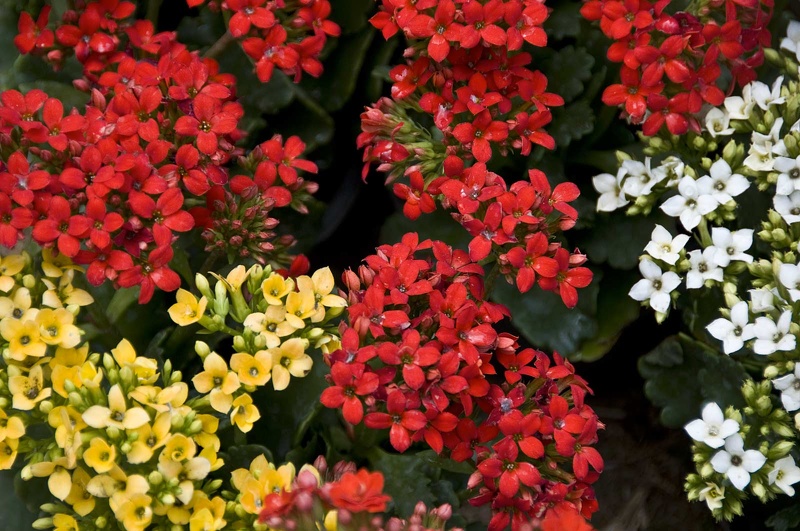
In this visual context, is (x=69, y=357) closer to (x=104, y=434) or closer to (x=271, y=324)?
(x=104, y=434)

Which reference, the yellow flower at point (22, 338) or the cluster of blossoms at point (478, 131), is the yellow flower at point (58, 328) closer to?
the yellow flower at point (22, 338)

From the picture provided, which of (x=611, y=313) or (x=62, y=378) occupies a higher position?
(x=62, y=378)

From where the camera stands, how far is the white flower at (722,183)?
1.51m

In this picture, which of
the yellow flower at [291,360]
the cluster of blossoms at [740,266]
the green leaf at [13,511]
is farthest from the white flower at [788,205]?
the green leaf at [13,511]

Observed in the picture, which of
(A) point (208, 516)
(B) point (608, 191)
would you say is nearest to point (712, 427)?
(B) point (608, 191)

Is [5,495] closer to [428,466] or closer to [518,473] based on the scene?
[428,466]

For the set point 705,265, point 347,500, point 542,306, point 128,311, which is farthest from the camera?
point 542,306

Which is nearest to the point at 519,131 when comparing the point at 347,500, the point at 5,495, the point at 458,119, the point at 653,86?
the point at 458,119

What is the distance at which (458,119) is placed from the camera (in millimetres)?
1594

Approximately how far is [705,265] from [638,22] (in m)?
0.43

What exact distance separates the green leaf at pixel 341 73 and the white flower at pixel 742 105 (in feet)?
2.45

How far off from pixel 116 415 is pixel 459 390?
0.47 m

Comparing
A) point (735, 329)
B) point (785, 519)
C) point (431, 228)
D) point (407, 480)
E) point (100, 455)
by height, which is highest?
point (100, 455)

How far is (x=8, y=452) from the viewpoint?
1.25m
